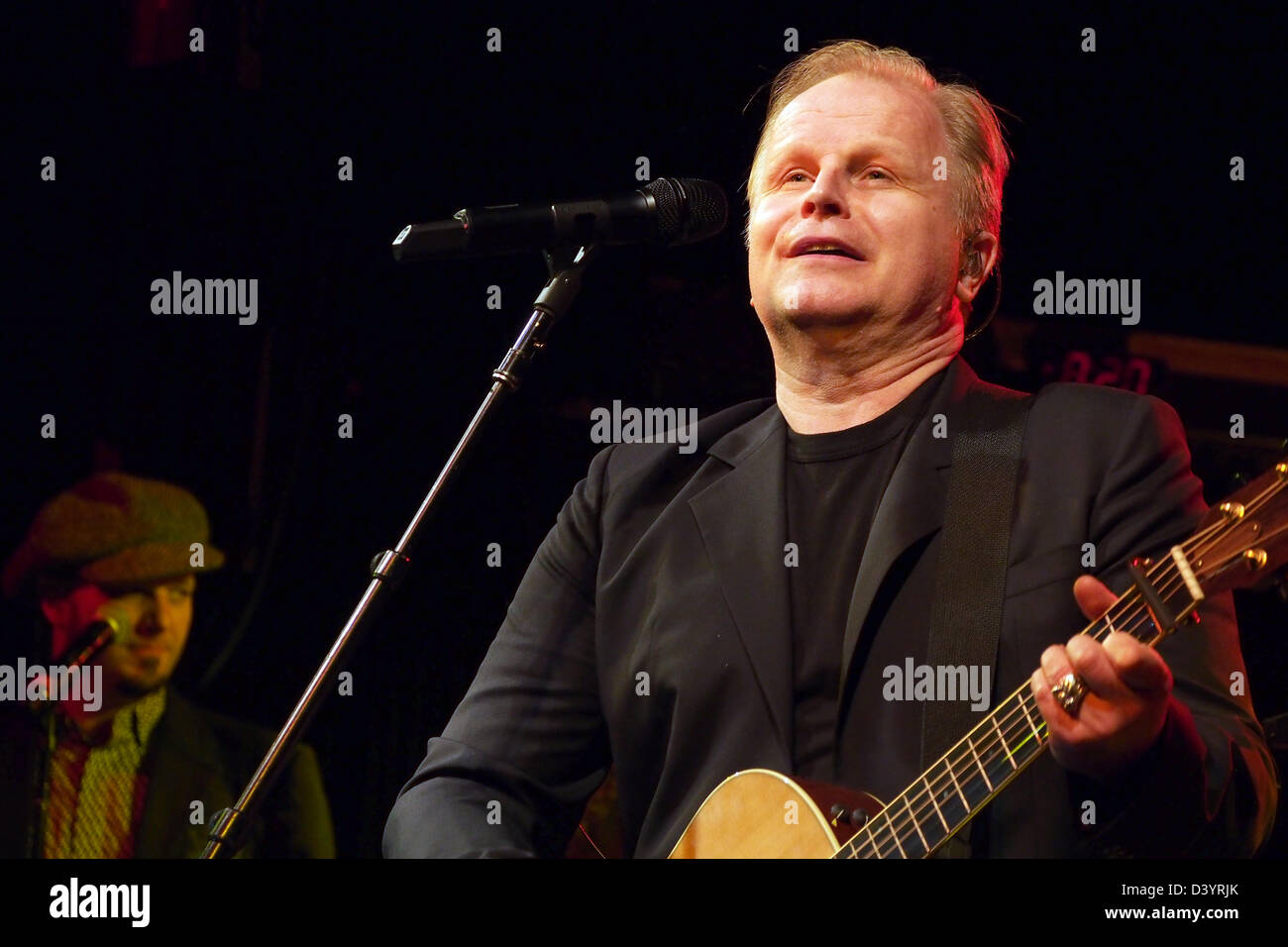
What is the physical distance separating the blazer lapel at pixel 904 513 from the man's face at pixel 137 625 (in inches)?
88.4

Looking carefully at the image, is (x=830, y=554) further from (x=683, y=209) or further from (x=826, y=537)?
(x=683, y=209)

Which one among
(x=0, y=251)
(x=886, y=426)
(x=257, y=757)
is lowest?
(x=257, y=757)

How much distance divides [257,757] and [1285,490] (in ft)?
9.57

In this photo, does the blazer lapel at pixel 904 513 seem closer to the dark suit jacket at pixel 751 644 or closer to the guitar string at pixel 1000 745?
the dark suit jacket at pixel 751 644

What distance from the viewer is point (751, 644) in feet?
7.30

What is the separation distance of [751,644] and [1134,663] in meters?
0.77

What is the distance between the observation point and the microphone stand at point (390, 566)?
6.43 ft

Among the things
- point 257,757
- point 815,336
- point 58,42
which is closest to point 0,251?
point 58,42

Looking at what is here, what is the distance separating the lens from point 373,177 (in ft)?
12.3

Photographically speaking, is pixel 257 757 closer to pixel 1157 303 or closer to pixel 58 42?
pixel 58 42

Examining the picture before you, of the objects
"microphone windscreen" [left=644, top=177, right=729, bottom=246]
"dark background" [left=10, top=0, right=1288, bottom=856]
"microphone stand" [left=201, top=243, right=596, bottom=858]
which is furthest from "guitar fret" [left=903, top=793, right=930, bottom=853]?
"dark background" [left=10, top=0, right=1288, bottom=856]

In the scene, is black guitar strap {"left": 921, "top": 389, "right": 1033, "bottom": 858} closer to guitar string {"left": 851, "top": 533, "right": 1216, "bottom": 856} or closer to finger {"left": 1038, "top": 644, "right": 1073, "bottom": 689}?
guitar string {"left": 851, "top": 533, "right": 1216, "bottom": 856}

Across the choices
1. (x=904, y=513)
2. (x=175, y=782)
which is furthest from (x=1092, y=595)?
(x=175, y=782)
